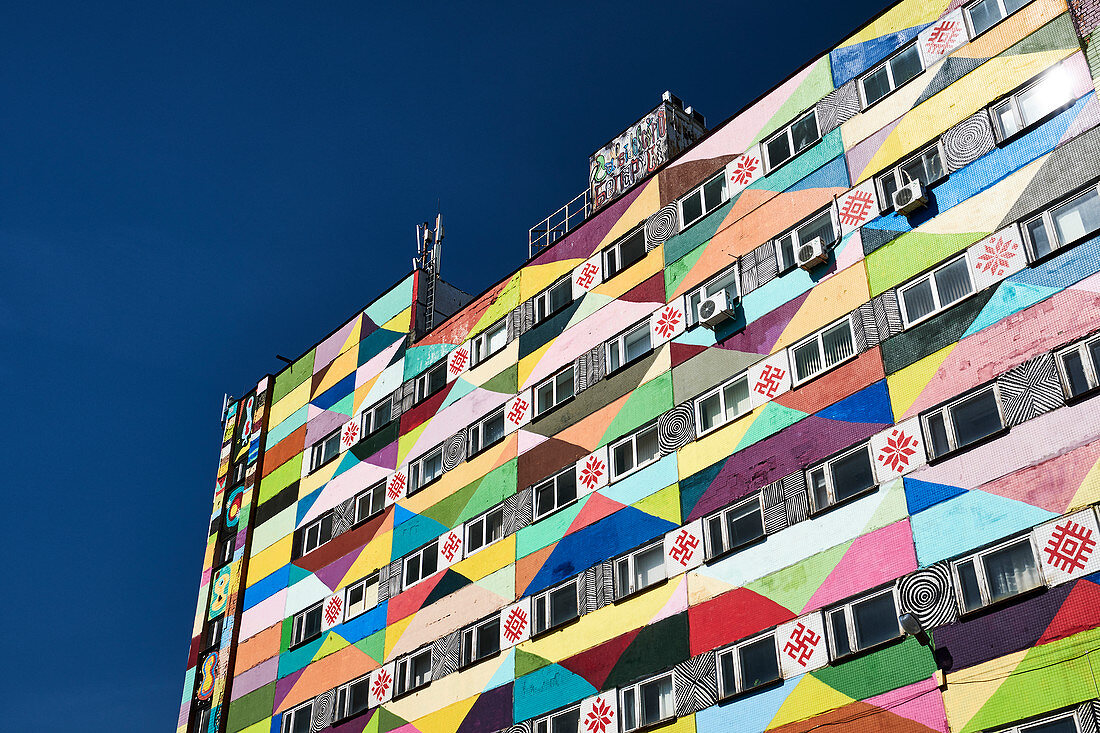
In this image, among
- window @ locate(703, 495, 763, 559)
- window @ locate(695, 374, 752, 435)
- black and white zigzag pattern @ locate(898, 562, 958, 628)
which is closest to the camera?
black and white zigzag pattern @ locate(898, 562, 958, 628)

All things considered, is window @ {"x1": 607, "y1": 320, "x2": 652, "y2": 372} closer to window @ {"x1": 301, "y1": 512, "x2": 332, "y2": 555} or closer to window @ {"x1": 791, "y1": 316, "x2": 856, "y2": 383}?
window @ {"x1": 791, "y1": 316, "x2": 856, "y2": 383}

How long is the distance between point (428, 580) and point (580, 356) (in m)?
8.88

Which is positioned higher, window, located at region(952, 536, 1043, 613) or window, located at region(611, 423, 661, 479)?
window, located at region(611, 423, 661, 479)

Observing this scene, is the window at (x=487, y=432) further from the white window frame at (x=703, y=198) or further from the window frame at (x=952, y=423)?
the window frame at (x=952, y=423)

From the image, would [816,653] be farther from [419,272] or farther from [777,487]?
[419,272]

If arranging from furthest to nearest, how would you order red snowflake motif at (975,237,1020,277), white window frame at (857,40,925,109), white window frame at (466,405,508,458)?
white window frame at (466,405,508,458) → white window frame at (857,40,925,109) → red snowflake motif at (975,237,1020,277)

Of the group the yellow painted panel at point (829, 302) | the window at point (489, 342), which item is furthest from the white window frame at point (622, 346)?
the window at point (489, 342)

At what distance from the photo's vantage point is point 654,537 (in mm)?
33688

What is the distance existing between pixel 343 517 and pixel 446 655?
9603 mm

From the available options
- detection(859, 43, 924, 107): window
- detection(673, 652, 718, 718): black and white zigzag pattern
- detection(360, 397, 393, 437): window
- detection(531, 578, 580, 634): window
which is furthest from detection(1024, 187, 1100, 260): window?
detection(360, 397, 393, 437): window

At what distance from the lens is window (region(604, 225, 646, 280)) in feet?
131

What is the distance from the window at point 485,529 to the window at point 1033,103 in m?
18.7

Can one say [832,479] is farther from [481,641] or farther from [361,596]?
[361,596]

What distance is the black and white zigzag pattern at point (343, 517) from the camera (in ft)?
149
